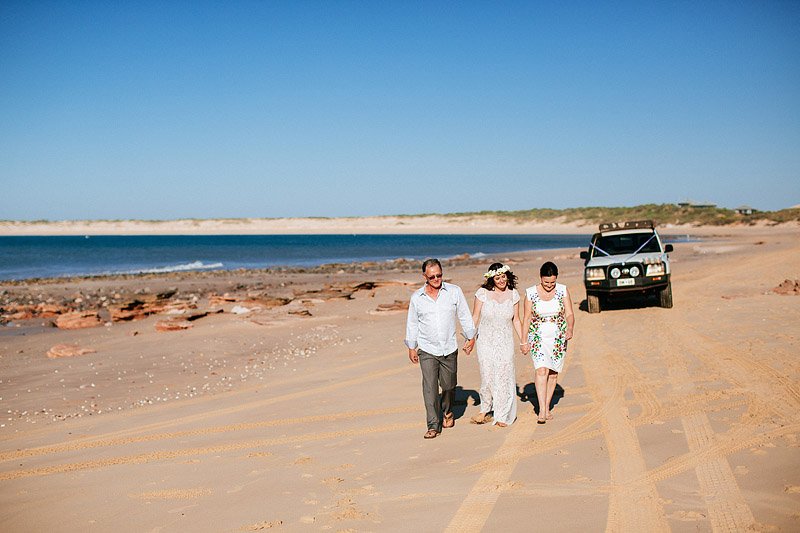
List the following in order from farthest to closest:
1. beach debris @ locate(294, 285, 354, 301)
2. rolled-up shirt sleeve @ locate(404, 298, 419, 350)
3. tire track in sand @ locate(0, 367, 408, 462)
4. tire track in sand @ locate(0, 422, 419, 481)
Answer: beach debris @ locate(294, 285, 354, 301) < tire track in sand @ locate(0, 367, 408, 462) < rolled-up shirt sleeve @ locate(404, 298, 419, 350) < tire track in sand @ locate(0, 422, 419, 481)

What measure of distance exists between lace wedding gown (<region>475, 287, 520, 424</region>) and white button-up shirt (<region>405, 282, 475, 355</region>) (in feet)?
0.61

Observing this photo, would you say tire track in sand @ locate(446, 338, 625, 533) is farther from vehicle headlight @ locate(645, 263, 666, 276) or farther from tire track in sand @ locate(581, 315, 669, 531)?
vehicle headlight @ locate(645, 263, 666, 276)

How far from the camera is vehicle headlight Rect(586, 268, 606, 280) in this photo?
15195 millimetres

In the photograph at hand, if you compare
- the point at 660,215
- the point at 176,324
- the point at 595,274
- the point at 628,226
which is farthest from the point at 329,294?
the point at 660,215

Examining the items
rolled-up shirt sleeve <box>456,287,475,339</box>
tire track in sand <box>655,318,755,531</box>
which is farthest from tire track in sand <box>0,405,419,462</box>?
tire track in sand <box>655,318,755,531</box>

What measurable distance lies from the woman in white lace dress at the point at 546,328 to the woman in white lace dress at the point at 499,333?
20cm

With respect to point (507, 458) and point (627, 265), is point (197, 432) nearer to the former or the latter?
point (507, 458)

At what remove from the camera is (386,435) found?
7105mm

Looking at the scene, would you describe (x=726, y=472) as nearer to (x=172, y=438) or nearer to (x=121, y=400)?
(x=172, y=438)

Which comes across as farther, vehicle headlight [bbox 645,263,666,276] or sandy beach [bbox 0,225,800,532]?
vehicle headlight [bbox 645,263,666,276]

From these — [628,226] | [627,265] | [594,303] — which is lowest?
[594,303]

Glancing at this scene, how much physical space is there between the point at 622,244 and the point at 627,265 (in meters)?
1.26

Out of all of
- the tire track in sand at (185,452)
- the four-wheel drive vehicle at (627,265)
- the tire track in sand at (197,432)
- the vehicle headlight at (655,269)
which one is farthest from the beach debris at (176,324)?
the vehicle headlight at (655,269)

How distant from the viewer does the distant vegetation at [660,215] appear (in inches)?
3007
